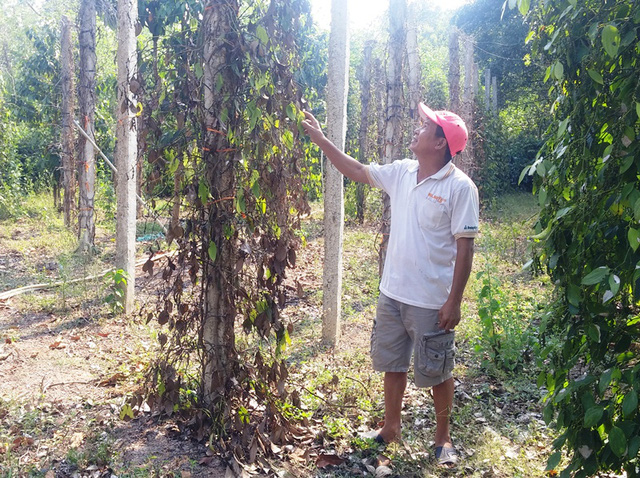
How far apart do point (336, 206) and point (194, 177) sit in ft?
7.44

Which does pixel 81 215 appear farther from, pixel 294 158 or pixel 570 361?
pixel 570 361

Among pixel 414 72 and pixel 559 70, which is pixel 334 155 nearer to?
pixel 559 70

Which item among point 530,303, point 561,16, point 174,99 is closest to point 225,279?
point 174,99

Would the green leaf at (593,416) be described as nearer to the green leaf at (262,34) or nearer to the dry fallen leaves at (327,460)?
the dry fallen leaves at (327,460)

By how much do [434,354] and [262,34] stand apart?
1.97 meters

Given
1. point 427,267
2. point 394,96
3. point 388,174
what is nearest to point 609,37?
point 427,267

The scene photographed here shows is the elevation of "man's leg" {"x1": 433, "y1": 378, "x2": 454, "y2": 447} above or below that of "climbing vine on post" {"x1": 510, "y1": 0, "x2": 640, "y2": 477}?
below

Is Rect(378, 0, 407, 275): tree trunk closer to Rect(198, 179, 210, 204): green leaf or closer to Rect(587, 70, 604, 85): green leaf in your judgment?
Rect(198, 179, 210, 204): green leaf

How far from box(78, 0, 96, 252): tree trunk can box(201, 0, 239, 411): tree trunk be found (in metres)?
5.58

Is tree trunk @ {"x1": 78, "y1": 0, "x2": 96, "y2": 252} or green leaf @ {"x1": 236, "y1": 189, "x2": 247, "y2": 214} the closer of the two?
green leaf @ {"x1": 236, "y1": 189, "x2": 247, "y2": 214}

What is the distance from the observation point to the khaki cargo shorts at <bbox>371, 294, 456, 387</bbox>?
3299 mm

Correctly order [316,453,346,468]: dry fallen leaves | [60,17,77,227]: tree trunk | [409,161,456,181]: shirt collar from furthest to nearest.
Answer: [60,17,77,227]: tree trunk
[316,453,346,468]: dry fallen leaves
[409,161,456,181]: shirt collar

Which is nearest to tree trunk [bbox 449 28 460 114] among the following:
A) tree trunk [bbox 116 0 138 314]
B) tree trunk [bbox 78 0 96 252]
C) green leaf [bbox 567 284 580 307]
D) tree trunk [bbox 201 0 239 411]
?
tree trunk [bbox 78 0 96 252]

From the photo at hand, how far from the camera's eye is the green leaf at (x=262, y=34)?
3008 millimetres
